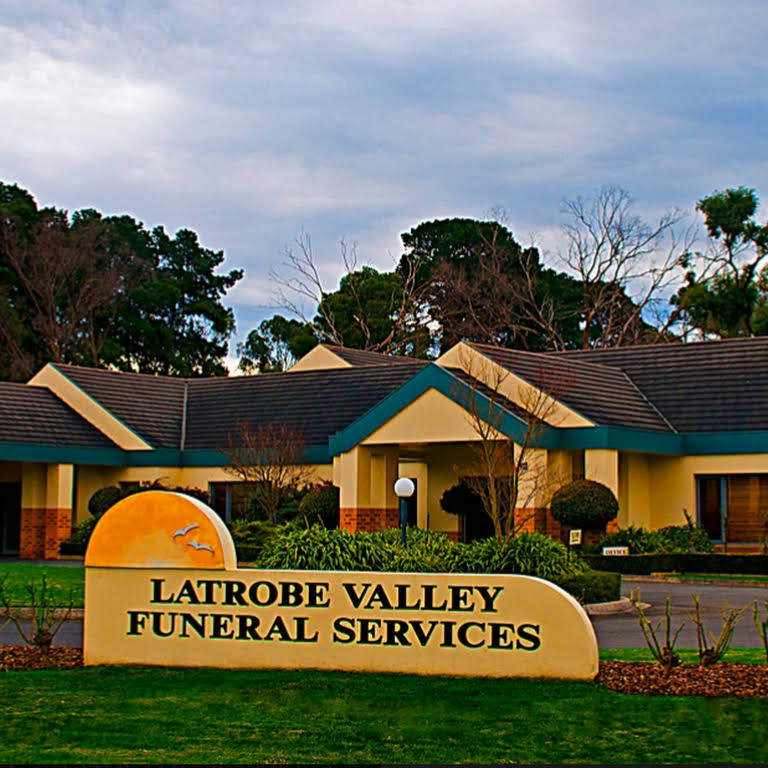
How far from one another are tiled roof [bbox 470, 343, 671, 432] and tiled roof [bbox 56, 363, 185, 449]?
12679mm

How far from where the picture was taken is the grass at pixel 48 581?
22.4 metres

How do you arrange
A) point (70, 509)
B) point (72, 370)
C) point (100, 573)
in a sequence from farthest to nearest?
point (72, 370), point (70, 509), point (100, 573)

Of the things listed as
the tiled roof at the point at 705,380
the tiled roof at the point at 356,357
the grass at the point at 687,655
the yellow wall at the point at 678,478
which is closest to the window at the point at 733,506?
the yellow wall at the point at 678,478

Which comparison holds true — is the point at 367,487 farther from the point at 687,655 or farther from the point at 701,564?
the point at 687,655

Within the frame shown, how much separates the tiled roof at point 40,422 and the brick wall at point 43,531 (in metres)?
2.18

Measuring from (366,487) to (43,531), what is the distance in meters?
10.7

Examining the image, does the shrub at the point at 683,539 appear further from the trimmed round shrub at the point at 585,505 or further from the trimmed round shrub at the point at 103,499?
the trimmed round shrub at the point at 103,499

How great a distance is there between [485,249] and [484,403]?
4370cm

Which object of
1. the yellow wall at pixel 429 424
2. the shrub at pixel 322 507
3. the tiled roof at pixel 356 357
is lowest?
the shrub at pixel 322 507

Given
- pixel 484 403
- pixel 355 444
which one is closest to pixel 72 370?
pixel 355 444

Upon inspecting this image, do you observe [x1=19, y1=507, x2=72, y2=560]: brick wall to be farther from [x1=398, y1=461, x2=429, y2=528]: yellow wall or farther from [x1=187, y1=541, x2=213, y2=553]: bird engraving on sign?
[x1=187, y1=541, x2=213, y2=553]: bird engraving on sign

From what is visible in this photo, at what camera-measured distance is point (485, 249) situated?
75312mm

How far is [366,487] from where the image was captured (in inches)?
1391

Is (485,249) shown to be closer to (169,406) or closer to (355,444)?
(169,406)
